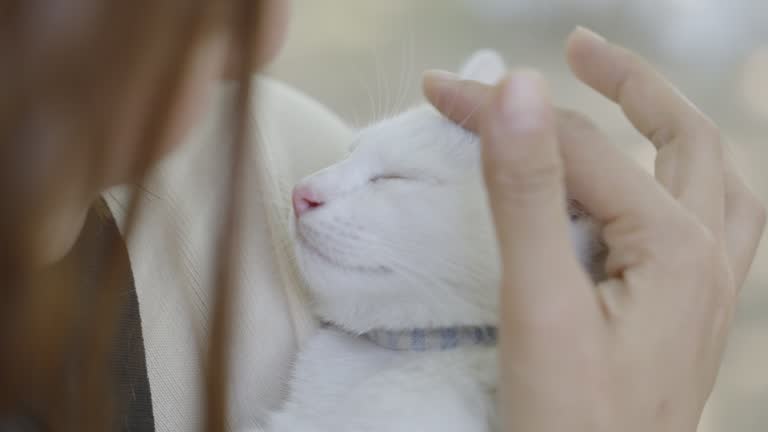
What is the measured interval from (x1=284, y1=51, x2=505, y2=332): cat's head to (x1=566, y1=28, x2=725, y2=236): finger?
0.13m

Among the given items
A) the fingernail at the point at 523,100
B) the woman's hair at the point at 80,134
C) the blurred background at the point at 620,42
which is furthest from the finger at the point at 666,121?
the blurred background at the point at 620,42

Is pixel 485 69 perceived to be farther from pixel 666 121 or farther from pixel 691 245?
pixel 691 245

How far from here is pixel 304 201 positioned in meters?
0.70

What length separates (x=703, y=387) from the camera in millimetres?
583

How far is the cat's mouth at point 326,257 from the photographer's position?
0.68m

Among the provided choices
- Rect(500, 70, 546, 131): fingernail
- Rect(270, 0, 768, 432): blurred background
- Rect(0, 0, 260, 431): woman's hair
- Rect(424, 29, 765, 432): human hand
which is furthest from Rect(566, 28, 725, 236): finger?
Rect(270, 0, 768, 432): blurred background

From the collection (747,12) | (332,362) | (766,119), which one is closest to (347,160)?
(332,362)

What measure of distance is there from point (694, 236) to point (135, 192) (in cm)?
36

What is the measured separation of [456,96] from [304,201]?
6.4 inches

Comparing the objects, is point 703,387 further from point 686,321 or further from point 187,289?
point 187,289

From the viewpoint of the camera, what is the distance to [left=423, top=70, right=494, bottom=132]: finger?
68cm

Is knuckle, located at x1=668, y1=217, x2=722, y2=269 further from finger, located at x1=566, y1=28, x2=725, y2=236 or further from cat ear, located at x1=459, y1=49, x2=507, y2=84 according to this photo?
cat ear, located at x1=459, y1=49, x2=507, y2=84

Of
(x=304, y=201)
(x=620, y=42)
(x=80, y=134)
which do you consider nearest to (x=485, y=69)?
(x=304, y=201)

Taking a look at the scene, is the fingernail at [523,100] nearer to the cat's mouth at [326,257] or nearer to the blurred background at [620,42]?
the cat's mouth at [326,257]
